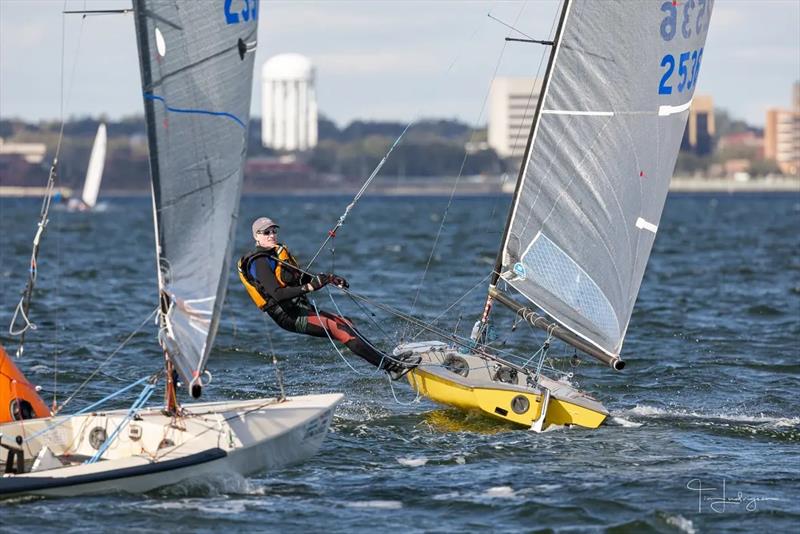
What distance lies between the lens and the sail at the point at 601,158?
10.8 metres

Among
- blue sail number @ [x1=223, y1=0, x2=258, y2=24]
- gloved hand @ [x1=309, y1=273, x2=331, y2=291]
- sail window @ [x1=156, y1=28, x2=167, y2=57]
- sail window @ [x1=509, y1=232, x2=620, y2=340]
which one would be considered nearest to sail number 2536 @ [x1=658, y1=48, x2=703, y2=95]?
sail window @ [x1=509, y1=232, x2=620, y2=340]

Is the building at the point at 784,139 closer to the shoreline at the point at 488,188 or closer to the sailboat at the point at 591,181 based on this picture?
the shoreline at the point at 488,188

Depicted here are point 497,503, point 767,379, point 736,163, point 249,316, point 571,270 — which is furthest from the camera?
point 736,163

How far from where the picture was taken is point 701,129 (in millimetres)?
149375

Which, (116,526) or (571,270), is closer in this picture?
(116,526)

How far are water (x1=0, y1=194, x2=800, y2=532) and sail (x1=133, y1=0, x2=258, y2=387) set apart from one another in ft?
3.41

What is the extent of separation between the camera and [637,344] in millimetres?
15820

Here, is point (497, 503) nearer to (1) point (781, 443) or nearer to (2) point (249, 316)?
(1) point (781, 443)

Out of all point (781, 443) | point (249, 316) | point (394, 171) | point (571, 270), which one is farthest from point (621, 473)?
point (394, 171)

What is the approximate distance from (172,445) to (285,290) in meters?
2.09

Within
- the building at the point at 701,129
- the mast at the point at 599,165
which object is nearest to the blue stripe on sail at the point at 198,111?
the mast at the point at 599,165

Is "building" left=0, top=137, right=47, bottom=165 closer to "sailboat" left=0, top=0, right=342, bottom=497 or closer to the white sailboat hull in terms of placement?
the white sailboat hull

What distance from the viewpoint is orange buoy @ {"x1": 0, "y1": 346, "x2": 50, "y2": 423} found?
8.64m

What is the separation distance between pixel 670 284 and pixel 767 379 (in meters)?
11.5
